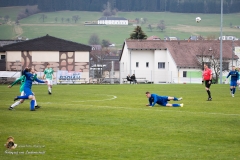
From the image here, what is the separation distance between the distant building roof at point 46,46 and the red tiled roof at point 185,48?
9.80 m

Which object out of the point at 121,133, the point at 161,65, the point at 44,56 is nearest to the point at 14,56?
the point at 44,56

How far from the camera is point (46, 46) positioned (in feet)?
303

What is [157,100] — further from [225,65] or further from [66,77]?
[225,65]

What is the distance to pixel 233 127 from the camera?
20.1 metres

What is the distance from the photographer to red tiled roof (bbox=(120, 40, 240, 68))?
96250 millimetres

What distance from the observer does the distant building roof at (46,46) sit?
91062 millimetres

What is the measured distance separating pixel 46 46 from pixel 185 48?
83.0ft

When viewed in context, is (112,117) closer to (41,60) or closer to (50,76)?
(50,76)

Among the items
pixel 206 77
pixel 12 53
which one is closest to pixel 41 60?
pixel 12 53

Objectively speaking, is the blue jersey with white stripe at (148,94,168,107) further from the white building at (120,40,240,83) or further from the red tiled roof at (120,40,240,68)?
the red tiled roof at (120,40,240,68)

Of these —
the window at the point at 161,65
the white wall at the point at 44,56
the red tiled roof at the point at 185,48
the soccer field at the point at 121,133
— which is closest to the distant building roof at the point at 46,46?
the white wall at the point at 44,56

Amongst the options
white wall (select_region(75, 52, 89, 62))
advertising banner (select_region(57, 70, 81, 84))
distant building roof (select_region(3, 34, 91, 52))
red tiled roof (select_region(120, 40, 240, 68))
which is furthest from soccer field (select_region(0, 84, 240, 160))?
red tiled roof (select_region(120, 40, 240, 68))

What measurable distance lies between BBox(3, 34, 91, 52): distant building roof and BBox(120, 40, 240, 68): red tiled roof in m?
9.80

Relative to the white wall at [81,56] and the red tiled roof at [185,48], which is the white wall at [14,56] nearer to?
the white wall at [81,56]
